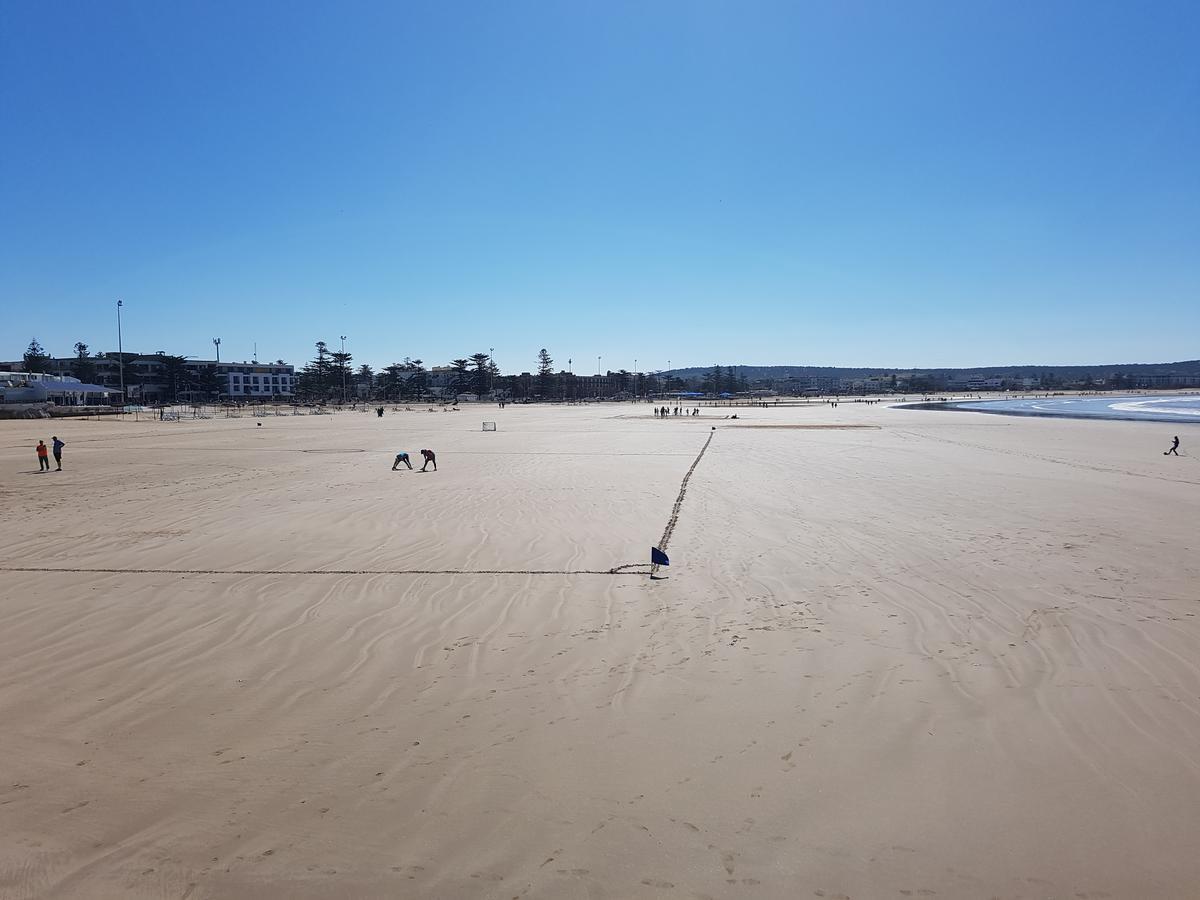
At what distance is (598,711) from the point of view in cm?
484

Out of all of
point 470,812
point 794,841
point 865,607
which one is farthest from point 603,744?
point 865,607

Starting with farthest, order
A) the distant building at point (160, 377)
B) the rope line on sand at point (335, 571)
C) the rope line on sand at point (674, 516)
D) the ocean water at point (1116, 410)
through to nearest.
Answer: the distant building at point (160, 377)
the ocean water at point (1116, 410)
the rope line on sand at point (674, 516)
the rope line on sand at point (335, 571)

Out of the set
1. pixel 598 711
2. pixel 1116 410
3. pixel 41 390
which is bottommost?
pixel 598 711

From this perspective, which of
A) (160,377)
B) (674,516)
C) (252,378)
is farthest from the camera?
(252,378)

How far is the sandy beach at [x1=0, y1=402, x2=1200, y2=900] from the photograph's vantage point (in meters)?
3.29

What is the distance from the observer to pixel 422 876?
318 centimetres

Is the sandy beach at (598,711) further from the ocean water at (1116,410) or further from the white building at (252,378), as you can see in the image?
the white building at (252,378)

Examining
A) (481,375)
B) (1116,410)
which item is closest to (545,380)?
(481,375)

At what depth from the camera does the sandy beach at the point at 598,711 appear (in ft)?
10.8

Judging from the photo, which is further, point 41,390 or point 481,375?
point 481,375

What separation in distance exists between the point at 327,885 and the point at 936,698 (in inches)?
167

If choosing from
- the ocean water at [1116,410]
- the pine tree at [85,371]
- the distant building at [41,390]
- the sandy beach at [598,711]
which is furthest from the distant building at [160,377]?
the sandy beach at [598,711]

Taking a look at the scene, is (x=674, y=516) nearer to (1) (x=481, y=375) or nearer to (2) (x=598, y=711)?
(2) (x=598, y=711)

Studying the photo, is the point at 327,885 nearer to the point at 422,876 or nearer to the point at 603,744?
the point at 422,876
